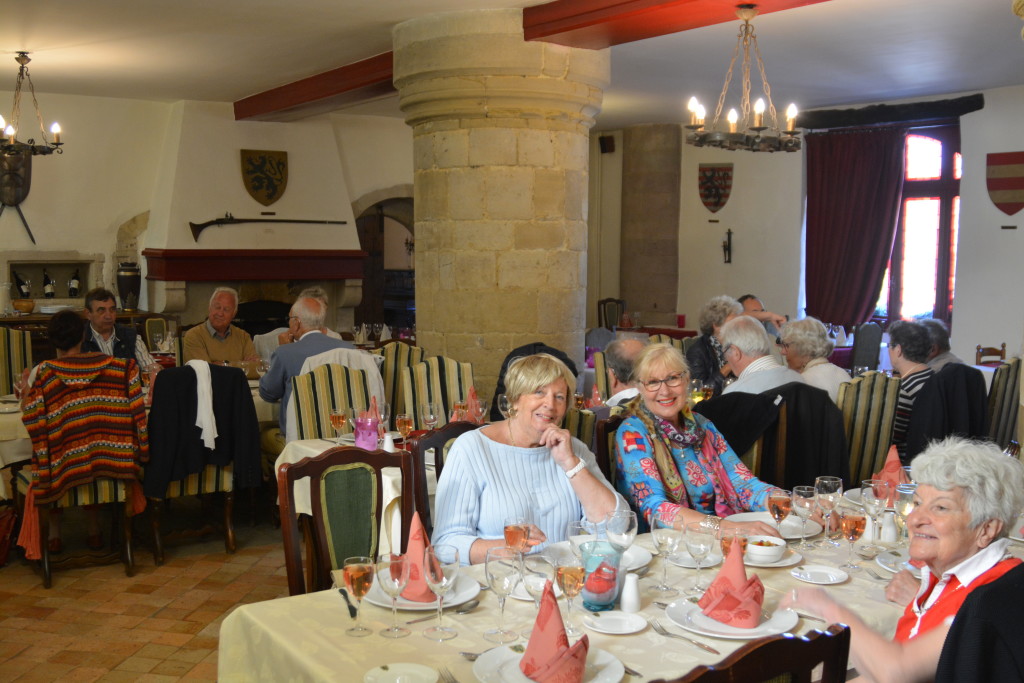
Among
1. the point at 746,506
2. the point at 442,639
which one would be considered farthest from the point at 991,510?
the point at 746,506

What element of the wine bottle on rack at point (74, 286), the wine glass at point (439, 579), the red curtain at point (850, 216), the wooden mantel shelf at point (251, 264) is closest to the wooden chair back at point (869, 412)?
the wine glass at point (439, 579)

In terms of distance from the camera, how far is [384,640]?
2.08 metres

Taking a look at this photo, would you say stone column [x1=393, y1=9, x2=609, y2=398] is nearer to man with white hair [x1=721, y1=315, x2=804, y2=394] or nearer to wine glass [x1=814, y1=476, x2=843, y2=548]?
man with white hair [x1=721, y1=315, x2=804, y2=394]

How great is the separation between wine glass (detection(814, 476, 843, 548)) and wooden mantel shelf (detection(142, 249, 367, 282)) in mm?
7981

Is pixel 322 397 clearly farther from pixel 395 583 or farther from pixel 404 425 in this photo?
pixel 395 583

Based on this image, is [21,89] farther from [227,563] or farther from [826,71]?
[826,71]

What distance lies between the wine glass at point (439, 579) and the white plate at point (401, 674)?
18cm

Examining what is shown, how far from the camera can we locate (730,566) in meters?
2.21

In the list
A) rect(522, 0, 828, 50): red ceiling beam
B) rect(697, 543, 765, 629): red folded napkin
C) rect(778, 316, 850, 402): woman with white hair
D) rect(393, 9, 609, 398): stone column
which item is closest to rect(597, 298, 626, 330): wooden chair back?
rect(393, 9, 609, 398): stone column

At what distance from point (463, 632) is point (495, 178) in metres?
4.36

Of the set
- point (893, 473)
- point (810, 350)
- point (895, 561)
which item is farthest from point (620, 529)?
point (810, 350)

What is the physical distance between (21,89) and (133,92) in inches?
38.1

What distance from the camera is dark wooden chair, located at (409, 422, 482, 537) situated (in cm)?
299

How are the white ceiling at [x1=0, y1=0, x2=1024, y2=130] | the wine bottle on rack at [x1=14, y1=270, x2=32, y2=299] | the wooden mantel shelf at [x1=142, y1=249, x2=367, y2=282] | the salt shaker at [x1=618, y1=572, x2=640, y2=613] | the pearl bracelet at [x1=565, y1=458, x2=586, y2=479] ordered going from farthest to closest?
the wooden mantel shelf at [x1=142, y1=249, x2=367, y2=282] → the wine bottle on rack at [x1=14, y1=270, x2=32, y2=299] → the white ceiling at [x1=0, y1=0, x2=1024, y2=130] → the pearl bracelet at [x1=565, y1=458, x2=586, y2=479] → the salt shaker at [x1=618, y1=572, x2=640, y2=613]
